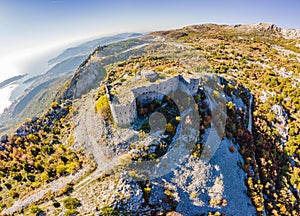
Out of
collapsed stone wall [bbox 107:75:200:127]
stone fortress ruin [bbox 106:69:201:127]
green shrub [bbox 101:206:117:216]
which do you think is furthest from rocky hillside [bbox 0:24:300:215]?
collapsed stone wall [bbox 107:75:200:127]

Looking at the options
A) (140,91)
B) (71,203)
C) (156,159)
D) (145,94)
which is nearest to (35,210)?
(71,203)

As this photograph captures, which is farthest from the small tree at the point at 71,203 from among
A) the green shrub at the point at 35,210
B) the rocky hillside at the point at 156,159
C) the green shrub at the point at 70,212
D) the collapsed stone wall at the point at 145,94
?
the collapsed stone wall at the point at 145,94

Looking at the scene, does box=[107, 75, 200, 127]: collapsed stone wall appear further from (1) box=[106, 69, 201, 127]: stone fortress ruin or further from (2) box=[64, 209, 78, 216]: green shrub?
(2) box=[64, 209, 78, 216]: green shrub

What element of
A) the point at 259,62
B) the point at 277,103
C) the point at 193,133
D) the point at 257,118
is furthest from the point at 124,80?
the point at 259,62

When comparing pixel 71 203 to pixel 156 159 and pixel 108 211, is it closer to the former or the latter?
pixel 108 211

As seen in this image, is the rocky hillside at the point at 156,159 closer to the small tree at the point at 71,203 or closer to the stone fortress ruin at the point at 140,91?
the small tree at the point at 71,203

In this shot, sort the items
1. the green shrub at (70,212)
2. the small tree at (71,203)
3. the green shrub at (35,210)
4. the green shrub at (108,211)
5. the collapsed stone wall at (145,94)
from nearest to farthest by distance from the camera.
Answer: the green shrub at (70,212)
the green shrub at (108,211)
the green shrub at (35,210)
the small tree at (71,203)
the collapsed stone wall at (145,94)

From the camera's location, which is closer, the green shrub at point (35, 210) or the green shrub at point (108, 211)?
the green shrub at point (108, 211)

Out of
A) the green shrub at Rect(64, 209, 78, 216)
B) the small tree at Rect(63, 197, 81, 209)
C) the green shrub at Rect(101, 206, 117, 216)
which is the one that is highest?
the small tree at Rect(63, 197, 81, 209)

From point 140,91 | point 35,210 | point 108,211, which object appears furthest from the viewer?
point 140,91
